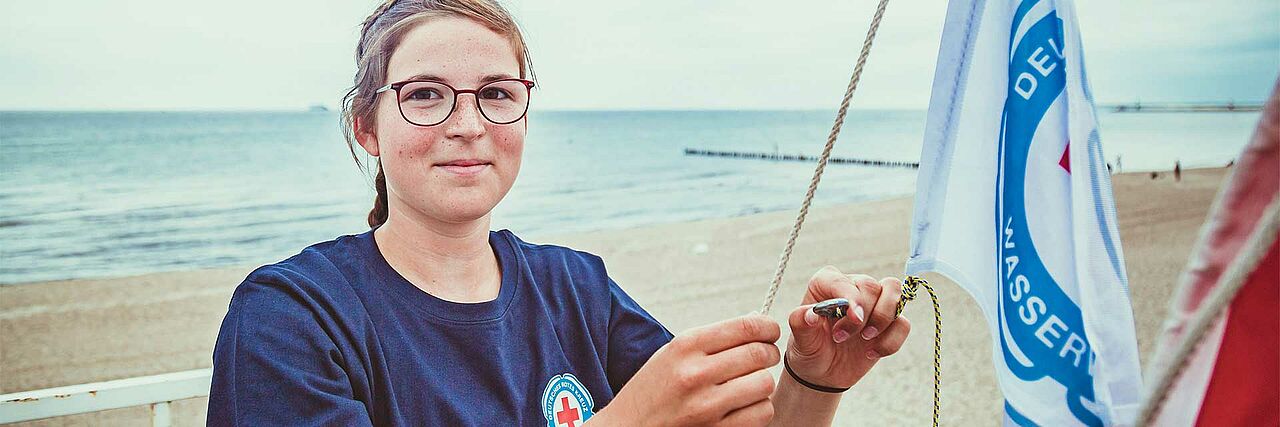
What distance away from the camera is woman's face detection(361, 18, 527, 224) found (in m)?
1.61

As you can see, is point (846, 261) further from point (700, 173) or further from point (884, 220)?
point (700, 173)

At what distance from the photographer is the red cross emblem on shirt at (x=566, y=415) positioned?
1.72 m

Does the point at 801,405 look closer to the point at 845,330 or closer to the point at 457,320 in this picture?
the point at 845,330

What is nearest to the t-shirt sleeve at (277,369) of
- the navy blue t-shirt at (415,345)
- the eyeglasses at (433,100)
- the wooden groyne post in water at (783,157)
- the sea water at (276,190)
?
the navy blue t-shirt at (415,345)

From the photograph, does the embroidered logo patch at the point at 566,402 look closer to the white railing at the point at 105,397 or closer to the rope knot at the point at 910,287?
the rope knot at the point at 910,287

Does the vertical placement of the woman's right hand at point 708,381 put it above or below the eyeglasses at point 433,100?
below

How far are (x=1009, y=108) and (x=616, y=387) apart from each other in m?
1.09

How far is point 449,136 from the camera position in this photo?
160cm

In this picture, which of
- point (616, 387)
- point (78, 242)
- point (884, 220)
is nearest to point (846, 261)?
point (884, 220)

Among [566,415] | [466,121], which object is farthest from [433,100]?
[566,415]

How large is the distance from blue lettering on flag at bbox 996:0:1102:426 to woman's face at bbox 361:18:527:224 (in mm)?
926

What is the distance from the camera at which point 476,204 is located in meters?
1.65

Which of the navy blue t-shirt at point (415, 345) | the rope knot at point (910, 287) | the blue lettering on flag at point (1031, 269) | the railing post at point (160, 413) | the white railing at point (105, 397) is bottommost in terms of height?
the railing post at point (160, 413)

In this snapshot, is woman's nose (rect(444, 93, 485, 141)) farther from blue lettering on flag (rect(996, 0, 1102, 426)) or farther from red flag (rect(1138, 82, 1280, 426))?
red flag (rect(1138, 82, 1280, 426))
